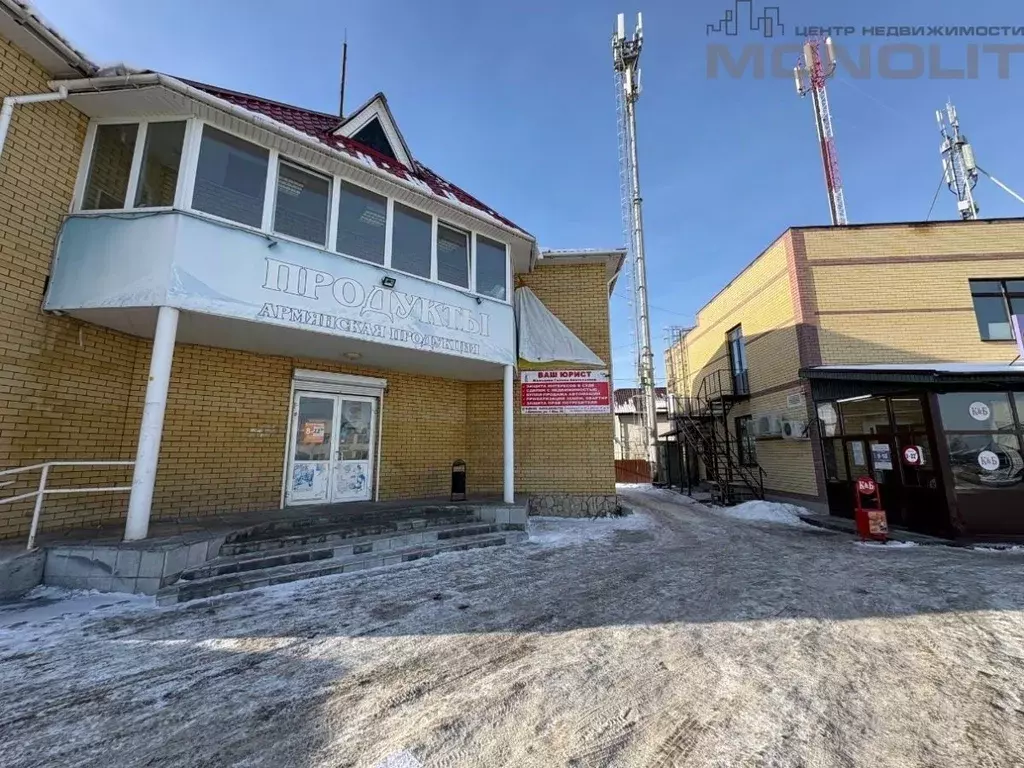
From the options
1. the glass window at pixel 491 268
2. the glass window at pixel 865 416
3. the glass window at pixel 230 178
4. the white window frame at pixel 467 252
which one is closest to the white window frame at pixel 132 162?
the glass window at pixel 230 178

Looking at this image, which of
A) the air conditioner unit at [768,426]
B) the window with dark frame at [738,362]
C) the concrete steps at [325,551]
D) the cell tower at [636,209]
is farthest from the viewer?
the cell tower at [636,209]

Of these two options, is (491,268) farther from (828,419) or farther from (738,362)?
(738,362)

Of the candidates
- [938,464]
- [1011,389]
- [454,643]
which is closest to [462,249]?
[454,643]

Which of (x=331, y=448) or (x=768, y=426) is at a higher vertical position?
(x=768, y=426)

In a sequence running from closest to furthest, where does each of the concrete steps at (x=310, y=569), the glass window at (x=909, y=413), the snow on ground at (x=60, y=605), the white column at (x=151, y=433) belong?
the snow on ground at (x=60, y=605)
the concrete steps at (x=310, y=569)
the white column at (x=151, y=433)
the glass window at (x=909, y=413)

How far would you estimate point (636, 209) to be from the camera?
80.9 feet

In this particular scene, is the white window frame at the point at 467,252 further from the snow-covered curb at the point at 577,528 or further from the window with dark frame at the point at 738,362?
the window with dark frame at the point at 738,362

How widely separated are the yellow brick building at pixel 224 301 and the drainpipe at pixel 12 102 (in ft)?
0.39

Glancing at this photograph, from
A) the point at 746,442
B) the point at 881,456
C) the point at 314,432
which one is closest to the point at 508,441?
the point at 314,432

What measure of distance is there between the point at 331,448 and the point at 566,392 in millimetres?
5135

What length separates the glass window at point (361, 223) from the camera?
22.0ft

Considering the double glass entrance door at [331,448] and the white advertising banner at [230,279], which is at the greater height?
the white advertising banner at [230,279]

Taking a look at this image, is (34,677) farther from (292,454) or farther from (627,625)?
(292,454)

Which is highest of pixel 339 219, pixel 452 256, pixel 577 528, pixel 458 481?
pixel 452 256
